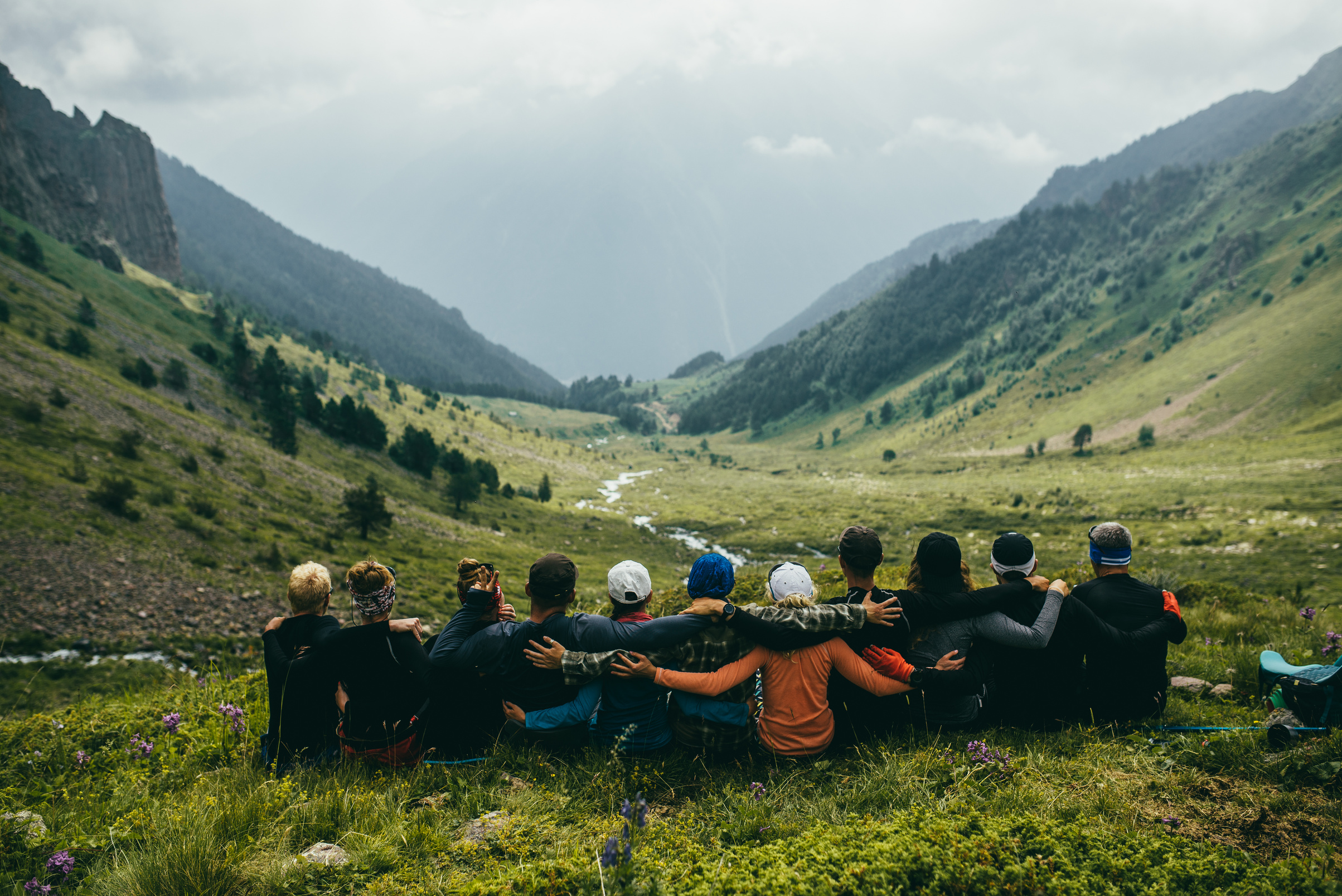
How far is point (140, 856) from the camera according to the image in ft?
12.7

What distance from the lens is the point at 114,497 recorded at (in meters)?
25.8

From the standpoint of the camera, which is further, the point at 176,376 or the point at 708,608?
the point at 176,376

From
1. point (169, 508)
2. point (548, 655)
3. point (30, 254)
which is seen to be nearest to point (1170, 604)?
point (548, 655)

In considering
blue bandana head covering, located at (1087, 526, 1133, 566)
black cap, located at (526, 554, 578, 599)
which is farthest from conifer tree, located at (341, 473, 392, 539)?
blue bandana head covering, located at (1087, 526, 1133, 566)

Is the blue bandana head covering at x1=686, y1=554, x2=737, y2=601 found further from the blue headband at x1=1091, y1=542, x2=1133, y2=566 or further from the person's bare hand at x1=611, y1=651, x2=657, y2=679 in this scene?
the blue headband at x1=1091, y1=542, x2=1133, y2=566

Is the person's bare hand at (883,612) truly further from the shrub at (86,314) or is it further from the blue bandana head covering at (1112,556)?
the shrub at (86,314)

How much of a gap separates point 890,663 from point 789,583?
1.25 metres

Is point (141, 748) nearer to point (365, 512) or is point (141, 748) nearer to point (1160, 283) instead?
point (365, 512)

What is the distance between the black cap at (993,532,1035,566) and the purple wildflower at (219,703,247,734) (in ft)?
28.4

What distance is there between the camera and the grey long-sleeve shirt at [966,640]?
218 inches

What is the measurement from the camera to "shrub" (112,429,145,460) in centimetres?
3309

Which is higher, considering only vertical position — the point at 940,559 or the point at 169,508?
the point at 169,508

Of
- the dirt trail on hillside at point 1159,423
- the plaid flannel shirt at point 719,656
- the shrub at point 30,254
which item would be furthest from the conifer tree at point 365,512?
the dirt trail on hillside at point 1159,423

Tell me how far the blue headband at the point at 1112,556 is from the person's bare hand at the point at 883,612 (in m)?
2.38
